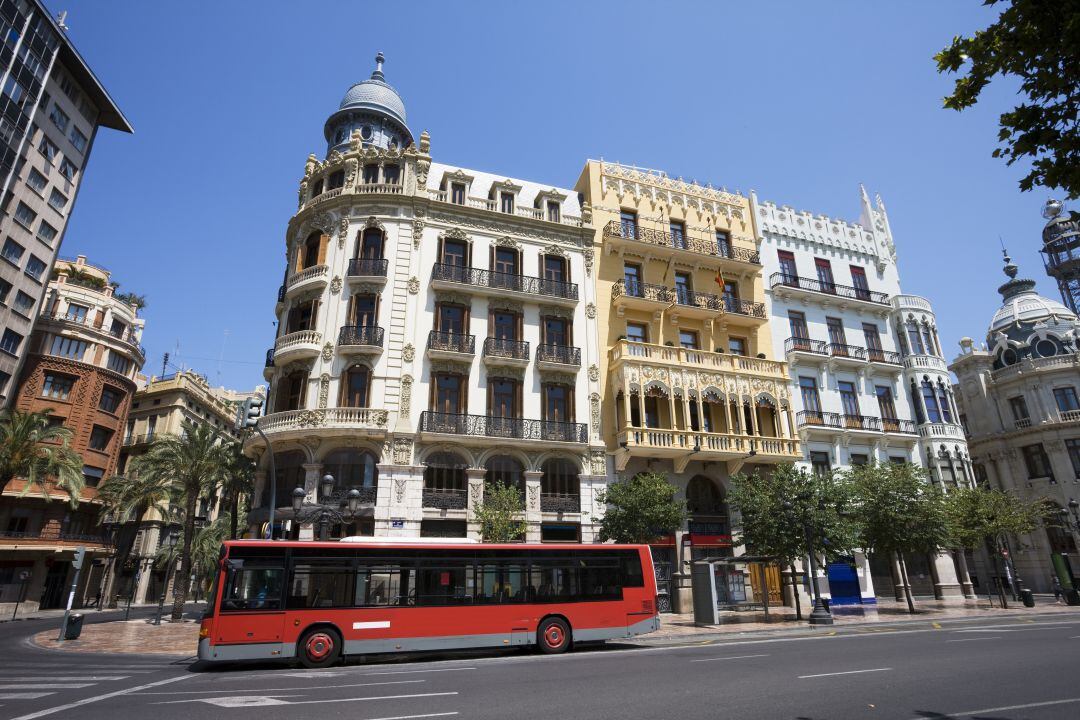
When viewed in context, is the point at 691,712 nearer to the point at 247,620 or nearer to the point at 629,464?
the point at 247,620

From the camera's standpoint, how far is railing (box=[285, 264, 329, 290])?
29875 mm

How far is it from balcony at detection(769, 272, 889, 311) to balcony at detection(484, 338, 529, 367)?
56.4 feet

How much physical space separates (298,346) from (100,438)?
3009 cm

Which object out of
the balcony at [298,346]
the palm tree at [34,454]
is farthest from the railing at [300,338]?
the palm tree at [34,454]

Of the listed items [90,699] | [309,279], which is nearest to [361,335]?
[309,279]

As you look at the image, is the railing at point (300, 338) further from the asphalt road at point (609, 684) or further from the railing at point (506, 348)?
the asphalt road at point (609, 684)

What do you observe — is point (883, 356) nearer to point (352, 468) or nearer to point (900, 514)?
point (900, 514)

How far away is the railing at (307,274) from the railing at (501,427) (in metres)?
9.21

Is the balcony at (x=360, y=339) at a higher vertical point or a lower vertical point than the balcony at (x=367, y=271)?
lower

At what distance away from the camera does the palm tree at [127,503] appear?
123 feet

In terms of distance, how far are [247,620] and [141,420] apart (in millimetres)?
53515

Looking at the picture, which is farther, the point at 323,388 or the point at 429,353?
the point at 429,353

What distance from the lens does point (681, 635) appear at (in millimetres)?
19375

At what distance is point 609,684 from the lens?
10.4m
